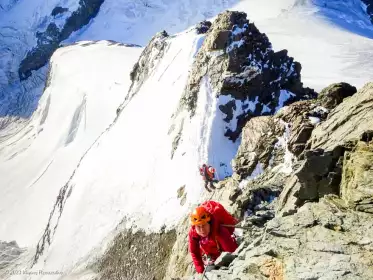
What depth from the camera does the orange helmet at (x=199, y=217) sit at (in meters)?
10.6

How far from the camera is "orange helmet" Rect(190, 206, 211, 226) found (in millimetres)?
10602

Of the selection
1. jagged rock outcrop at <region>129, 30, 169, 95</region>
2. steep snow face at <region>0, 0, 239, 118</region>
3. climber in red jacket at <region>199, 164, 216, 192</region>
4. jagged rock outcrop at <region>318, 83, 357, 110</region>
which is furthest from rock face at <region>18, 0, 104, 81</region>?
jagged rock outcrop at <region>318, 83, 357, 110</region>

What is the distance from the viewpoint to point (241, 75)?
103 feet

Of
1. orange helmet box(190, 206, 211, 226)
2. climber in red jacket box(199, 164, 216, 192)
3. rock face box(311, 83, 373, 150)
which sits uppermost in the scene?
rock face box(311, 83, 373, 150)

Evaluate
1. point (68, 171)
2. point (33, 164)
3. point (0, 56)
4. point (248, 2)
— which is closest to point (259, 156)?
point (68, 171)

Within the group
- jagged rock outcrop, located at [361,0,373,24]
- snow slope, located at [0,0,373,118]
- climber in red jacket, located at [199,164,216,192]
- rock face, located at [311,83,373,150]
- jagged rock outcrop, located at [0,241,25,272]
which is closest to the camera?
rock face, located at [311,83,373,150]

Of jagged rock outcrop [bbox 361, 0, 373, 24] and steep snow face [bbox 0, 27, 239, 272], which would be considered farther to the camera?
jagged rock outcrop [bbox 361, 0, 373, 24]

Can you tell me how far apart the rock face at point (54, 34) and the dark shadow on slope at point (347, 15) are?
77.3m

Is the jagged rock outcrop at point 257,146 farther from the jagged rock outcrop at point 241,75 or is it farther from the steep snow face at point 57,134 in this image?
the steep snow face at point 57,134

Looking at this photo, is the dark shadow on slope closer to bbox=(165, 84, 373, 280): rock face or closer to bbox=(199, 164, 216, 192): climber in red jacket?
bbox=(199, 164, 216, 192): climber in red jacket

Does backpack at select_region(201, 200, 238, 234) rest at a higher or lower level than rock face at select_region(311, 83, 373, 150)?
lower

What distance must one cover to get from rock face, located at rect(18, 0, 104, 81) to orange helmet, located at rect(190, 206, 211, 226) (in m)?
142

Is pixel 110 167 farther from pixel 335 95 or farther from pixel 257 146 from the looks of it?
pixel 335 95

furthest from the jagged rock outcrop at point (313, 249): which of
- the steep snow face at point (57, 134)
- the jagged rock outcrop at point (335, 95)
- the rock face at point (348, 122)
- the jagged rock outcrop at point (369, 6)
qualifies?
the jagged rock outcrop at point (369, 6)
